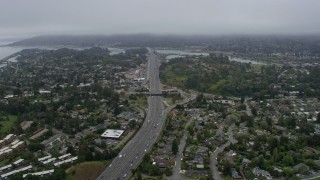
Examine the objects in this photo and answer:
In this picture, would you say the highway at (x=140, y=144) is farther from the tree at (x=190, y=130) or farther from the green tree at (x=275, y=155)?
the green tree at (x=275, y=155)

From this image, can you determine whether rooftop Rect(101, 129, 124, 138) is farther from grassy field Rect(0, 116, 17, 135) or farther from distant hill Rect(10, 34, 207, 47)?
distant hill Rect(10, 34, 207, 47)

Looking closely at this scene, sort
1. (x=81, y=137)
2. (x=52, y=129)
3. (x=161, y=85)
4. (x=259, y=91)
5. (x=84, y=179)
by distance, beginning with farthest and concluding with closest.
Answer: (x=161, y=85) < (x=259, y=91) < (x=52, y=129) < (x=81, y=137) < (x=84, y=179)

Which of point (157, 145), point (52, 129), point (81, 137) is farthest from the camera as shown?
point (52, 129)

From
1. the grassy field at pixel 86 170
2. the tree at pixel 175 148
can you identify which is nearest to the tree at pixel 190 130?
the tree at pixel 175 148

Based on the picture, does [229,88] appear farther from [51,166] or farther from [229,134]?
[51,166]

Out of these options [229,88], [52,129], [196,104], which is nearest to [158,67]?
[229,88]

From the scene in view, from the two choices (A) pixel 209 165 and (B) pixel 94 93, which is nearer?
(A) pixel 209 165
